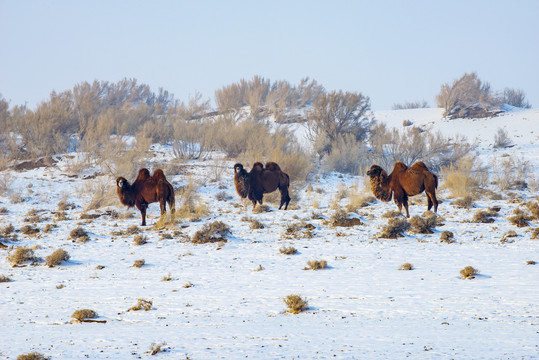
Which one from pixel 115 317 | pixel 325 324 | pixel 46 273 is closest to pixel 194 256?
pixel 46 273

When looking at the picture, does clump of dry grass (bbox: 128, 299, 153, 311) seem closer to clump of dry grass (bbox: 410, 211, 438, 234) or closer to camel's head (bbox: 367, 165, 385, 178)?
clump of dry grass (bbox: 410, 211, 438, 234)

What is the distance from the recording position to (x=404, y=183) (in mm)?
12805

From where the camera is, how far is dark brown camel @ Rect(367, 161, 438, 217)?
1256cm

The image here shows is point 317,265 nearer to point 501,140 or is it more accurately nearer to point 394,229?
point 394,229

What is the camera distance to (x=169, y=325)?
6.56 metres

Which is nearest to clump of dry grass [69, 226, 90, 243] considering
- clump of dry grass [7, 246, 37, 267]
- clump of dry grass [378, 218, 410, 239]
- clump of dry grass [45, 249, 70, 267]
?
clump of dry grass [7, 246, 37, 267]

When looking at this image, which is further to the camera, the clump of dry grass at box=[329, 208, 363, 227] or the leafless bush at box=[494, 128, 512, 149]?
the leafless bush at box=[494, 128, 512, 149]

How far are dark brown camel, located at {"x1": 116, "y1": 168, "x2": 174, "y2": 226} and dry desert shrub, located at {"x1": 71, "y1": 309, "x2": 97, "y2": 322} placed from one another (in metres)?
6.00

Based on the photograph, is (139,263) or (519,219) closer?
(139,263)

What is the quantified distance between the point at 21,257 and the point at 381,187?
7441 millimetres

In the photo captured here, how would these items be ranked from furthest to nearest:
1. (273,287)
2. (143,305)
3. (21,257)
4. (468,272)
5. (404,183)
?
(404,183), (21,257), (468,272), (273,287), (143,305)

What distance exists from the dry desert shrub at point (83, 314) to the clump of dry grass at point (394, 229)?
6462 mm

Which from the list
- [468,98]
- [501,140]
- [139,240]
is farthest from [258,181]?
[468,98]

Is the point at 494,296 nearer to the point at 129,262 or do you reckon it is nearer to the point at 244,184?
the point at 129,262
